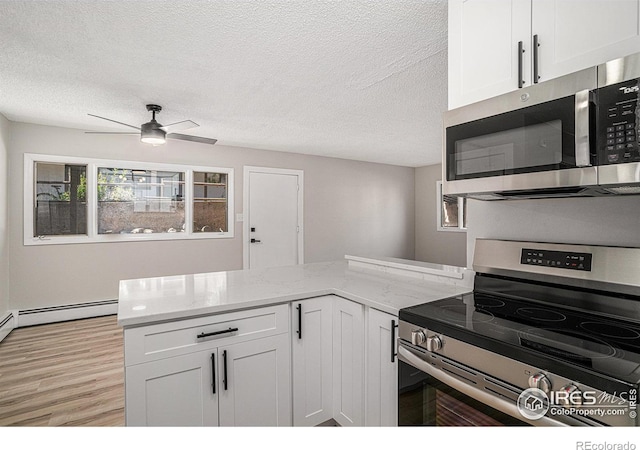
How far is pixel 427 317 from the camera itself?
48.8 inches

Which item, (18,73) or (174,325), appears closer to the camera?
(174,325)

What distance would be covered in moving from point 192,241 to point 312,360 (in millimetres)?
3562

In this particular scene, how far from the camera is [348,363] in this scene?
1.71 meters

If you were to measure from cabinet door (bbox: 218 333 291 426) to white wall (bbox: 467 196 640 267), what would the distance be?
1.14m

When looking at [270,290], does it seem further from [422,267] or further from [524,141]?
[524,141]

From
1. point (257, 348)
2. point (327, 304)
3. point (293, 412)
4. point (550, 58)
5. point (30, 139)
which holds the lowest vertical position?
point (293, 412)

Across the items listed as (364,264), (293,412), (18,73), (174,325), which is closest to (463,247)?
(364,264)

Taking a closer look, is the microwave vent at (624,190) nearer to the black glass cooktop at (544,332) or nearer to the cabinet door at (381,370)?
the black glass cooktop at (544,332)

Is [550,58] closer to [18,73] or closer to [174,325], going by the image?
[174,325]

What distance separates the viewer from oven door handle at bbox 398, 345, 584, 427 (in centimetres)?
90

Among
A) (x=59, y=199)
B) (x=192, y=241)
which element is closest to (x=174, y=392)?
(x=192, y=241)

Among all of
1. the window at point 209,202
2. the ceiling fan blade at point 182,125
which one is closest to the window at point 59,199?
the window at point 209,202

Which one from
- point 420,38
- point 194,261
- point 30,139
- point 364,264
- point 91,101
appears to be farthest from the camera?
point 194,261

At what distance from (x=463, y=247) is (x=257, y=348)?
219 inches
